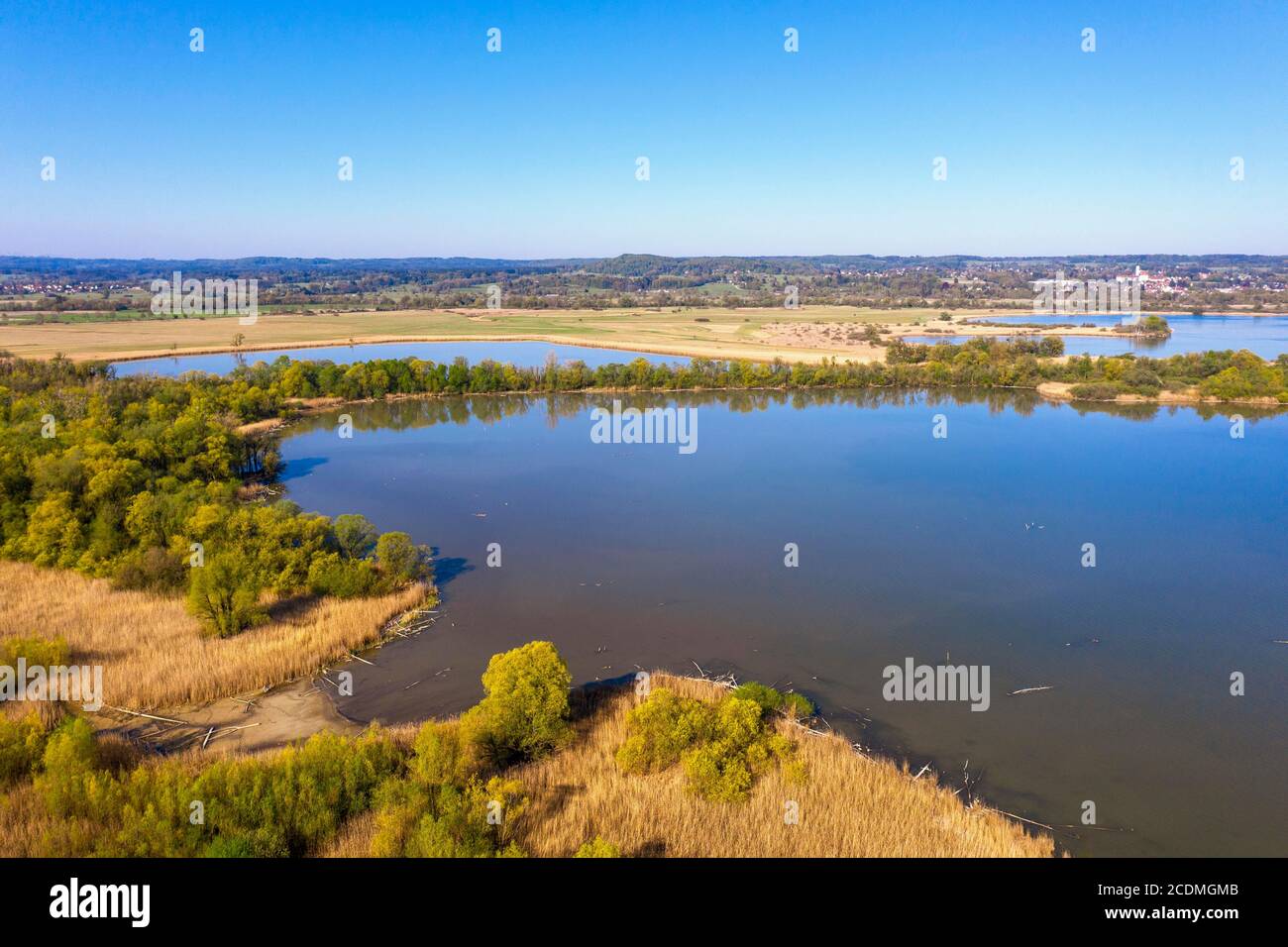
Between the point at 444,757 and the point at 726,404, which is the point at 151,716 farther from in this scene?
A: the point at 726,404

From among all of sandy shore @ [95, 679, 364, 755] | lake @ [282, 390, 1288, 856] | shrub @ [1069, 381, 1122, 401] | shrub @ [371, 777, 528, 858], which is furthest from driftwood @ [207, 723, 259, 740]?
shrub @ [1069, 381, 1122, 401]

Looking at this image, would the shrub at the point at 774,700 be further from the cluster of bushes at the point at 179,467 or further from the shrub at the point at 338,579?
the cluster of bushes at the point at 179,467

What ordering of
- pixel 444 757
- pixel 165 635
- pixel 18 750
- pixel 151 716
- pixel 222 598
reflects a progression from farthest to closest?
pixel 222 598 < pixel 165 635 < pixel 151 716 < pixel 444 757 < pixel 18 750

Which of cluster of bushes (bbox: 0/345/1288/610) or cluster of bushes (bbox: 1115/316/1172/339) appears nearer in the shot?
cluster of bushes (bbox: 0/345/1288/610)

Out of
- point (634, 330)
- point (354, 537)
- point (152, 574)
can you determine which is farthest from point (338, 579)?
point (634, 330)

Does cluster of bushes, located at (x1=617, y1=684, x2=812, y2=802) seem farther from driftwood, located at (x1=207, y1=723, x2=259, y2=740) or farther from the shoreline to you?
the shoreline

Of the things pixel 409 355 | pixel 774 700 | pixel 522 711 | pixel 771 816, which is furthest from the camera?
pixel 409 355
